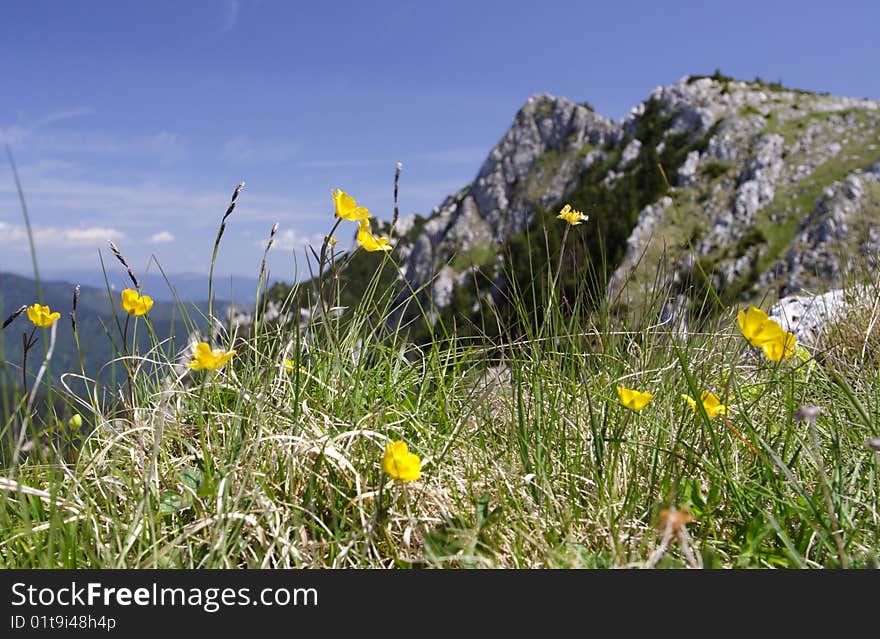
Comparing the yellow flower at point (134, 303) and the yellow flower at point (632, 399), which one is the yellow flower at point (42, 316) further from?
the yellow flower at point (632, 399)

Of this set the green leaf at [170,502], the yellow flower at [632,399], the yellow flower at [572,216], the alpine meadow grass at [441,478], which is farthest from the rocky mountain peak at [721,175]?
the yellow flower at [632,399]

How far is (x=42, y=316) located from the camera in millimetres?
2121

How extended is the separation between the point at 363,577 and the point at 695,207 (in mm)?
75191

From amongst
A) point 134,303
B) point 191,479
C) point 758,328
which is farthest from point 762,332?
point 134,303

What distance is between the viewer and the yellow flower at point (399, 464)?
1.43m

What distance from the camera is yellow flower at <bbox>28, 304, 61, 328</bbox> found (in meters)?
2.08

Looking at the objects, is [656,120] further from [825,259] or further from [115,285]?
[115,285]

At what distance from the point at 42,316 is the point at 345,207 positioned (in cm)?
118

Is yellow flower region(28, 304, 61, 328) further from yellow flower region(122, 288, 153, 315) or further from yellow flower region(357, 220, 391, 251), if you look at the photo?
yellow flower region(357, 220, 391, 251)

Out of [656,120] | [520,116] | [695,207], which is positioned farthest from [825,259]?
[520,116]

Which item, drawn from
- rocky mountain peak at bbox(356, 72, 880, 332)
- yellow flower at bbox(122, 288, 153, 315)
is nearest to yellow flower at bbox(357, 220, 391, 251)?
yellow flower at bbox(122, 288, 153, 315)

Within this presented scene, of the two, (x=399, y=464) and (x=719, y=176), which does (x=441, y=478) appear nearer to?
(x=399, y=464)

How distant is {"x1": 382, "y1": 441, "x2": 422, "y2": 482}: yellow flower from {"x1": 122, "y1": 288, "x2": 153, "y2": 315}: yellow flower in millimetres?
1222

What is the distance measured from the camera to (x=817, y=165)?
6612 cm
